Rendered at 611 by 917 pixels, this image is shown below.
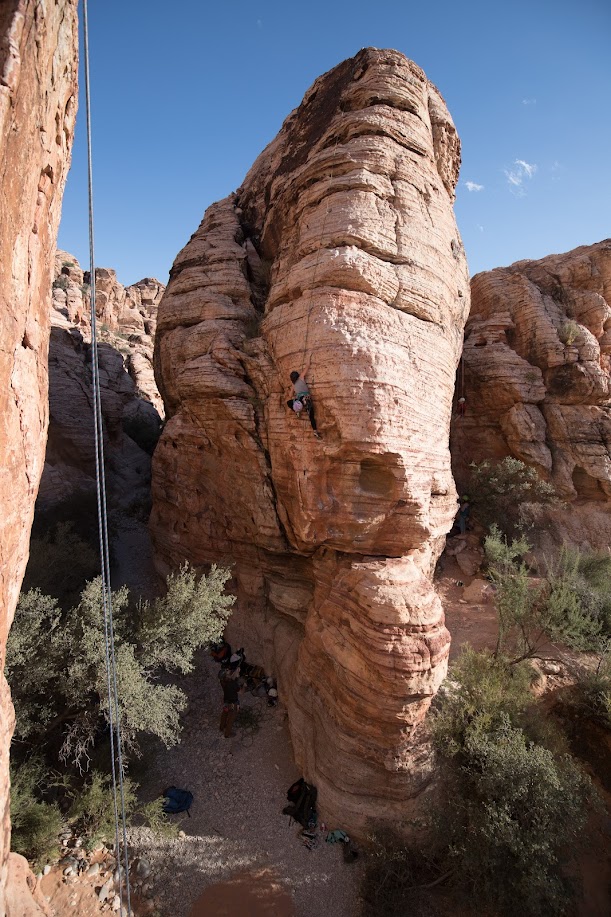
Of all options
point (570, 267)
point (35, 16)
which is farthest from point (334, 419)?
point (570, 267)

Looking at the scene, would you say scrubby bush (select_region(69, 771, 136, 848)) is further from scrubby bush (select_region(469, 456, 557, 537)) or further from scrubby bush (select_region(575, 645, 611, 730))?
scrubby bush (select_region(469, 456, 557, 537))

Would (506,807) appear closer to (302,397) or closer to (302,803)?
(302,803)

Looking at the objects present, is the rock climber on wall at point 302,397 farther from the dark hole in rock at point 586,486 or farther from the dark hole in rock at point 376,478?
the dark hole in rock at point 586,486

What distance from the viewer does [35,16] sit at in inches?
157

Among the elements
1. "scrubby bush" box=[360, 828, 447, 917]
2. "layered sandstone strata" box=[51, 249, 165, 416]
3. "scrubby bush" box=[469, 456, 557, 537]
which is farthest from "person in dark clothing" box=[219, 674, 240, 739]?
"layered sandstone strata" box=[51, 249, 165, 416]

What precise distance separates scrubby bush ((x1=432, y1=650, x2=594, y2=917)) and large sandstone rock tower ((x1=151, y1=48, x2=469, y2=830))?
88 centimetres

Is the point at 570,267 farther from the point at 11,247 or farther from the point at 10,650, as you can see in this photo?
the point at 10,650

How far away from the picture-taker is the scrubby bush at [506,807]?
670cm

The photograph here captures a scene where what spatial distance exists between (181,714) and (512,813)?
7.77m

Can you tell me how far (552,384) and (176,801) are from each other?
764 inches

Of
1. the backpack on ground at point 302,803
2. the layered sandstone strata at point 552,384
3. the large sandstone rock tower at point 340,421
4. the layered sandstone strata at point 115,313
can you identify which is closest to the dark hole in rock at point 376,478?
the large sandstone rock tower at point 340,421

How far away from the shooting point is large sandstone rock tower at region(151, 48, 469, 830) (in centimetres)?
807

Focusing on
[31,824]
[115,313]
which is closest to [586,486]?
[31,824]

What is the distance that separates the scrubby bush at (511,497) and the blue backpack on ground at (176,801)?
13.5 metres
